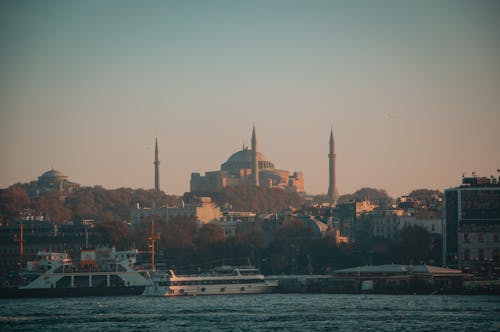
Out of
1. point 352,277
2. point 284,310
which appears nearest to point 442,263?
point 352,277

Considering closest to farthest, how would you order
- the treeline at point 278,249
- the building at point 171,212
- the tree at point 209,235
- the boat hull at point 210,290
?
the boat hull at point 210,290
the treeline at point 278,249
the tree at point 209,235
the building at point 171,212

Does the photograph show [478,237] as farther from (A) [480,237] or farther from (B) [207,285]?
(B) [207,285]

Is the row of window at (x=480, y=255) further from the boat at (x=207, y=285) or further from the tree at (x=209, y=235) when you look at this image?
the tree at (x=209, y=235)

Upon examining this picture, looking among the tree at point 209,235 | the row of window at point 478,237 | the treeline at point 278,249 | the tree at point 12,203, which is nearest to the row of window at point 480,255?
the row of window at point 478,237

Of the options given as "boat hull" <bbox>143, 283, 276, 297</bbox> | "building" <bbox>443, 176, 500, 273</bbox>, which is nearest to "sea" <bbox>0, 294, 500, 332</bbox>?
"boat hull" <bbox>143, 283, 276, 297</bbox>

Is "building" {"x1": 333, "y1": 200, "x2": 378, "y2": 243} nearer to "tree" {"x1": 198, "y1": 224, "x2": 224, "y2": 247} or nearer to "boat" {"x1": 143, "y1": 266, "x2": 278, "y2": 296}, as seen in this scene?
"tree" {"x1": 198, "y1": 224, "x2": 224, "y2": 247}

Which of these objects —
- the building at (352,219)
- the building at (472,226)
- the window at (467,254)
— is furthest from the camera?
the building at (352,219)
